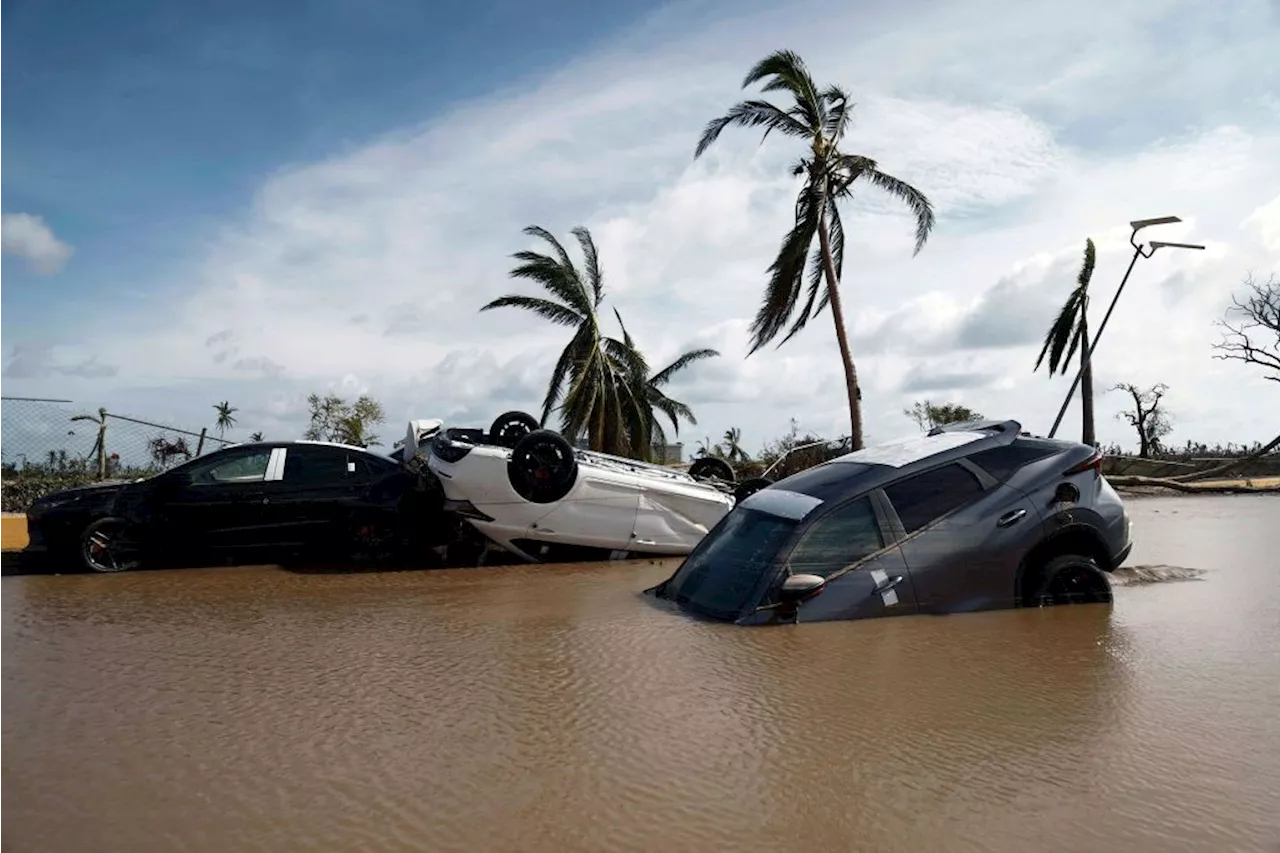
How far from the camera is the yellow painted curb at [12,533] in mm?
11750

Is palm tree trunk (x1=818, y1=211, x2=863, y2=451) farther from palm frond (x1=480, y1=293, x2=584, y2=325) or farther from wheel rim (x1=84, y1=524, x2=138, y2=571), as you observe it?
wheel rim (x1=84, y1=524, x2=138, y2=571)

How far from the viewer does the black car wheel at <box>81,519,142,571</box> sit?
985cm

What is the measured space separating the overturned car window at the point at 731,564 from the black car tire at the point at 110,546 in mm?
5808

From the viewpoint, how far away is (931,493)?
645 cm

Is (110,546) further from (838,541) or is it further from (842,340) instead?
(842,340)

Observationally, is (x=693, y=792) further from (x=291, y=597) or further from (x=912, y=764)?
(x=291, y=597)

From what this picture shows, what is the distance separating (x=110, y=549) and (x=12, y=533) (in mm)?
4375

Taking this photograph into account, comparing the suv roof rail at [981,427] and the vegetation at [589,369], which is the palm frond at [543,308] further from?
the suv roof rail at [981,427]

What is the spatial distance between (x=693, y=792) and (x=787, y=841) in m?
0.48

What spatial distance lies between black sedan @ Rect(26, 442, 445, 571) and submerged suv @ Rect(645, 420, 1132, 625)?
15.0ft

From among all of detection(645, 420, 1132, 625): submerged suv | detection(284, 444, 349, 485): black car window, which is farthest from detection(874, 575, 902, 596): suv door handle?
detection(284, 444, 349, 485): black car window

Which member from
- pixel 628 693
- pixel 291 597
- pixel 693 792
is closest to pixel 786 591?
pixel 628 693

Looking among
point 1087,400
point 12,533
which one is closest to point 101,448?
point 12,533

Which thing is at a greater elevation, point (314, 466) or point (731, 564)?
point (314, 466)
